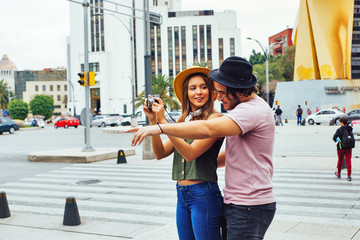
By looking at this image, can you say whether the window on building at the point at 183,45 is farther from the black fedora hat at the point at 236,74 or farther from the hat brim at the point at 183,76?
the black fedora hat at the point at 236,74

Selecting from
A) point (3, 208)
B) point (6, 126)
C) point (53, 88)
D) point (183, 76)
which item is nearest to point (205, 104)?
point (183, 76)

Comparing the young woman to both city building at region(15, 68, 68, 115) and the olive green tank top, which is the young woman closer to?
the olive green tank top

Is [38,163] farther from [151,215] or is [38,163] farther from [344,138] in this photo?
[344,138]

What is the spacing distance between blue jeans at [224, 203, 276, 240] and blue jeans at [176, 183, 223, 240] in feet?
0.76

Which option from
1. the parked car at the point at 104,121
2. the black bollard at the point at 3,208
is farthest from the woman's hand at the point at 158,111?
the parked car at the point at 104,121

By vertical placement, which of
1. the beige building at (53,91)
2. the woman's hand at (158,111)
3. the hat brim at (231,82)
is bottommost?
the woman's hand at (158,111)

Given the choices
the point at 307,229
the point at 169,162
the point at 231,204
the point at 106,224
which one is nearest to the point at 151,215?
the point at 106,224

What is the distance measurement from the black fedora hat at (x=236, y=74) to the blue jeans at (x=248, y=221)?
751mm

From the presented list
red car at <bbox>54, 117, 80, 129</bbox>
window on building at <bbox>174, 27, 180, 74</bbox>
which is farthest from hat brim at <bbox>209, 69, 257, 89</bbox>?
window on building at <bbox>174, 27, 180, 74</bbox>

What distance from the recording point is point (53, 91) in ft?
469

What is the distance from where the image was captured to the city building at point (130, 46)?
274 feet

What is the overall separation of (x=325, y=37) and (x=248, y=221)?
4638cm

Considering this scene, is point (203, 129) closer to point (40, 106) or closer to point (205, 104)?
point (205, 104)

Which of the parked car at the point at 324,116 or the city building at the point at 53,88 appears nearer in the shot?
the parked car at the point at 324,116
